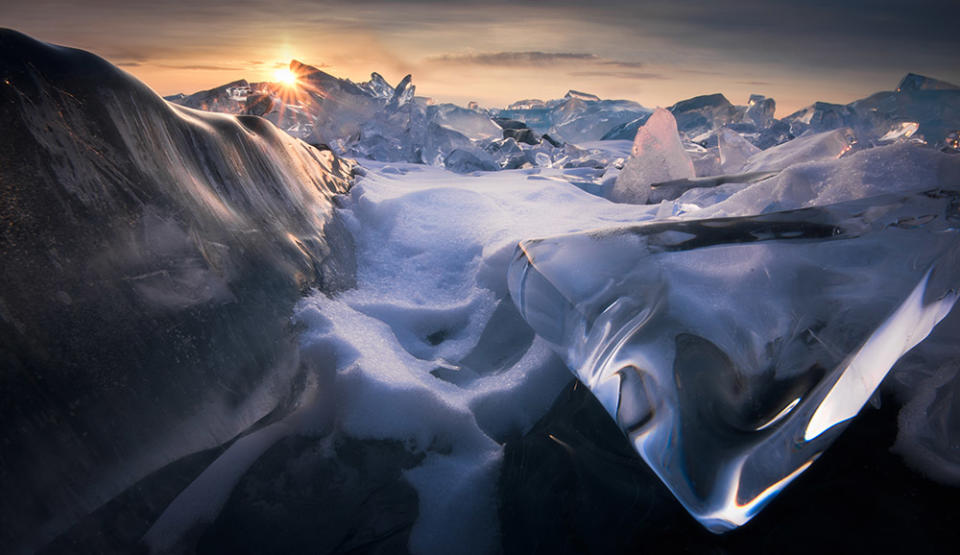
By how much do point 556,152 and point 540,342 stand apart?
6.08 metres

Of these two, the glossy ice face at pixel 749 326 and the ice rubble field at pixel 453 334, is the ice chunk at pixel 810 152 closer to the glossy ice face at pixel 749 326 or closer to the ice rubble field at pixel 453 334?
the ice rubble field at pixel 453 334

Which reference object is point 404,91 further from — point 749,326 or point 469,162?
point 749,326

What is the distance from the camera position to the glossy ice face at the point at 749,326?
1.96 feet

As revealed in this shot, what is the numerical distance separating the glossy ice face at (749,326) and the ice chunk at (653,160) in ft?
6.59

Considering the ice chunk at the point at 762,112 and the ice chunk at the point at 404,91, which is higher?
the ice chunk at the point at 404,91

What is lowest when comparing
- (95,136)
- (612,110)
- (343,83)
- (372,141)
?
(612,110)

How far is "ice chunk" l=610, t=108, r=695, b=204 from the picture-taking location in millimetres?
2696

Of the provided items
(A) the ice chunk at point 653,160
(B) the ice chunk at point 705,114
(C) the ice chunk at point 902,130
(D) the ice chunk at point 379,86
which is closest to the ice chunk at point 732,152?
(A) the ice chunk at point 653,160

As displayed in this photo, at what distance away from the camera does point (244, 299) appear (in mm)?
845

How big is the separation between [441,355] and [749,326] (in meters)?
0.60

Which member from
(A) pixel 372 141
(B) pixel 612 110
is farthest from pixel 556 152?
(B) pixel 612 110

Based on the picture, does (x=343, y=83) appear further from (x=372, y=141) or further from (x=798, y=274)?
(x=798, y=274)

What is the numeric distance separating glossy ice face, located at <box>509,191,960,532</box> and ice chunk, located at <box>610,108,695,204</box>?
6.59 feet

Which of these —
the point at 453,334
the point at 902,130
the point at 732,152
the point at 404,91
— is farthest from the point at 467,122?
the point at 453,334
